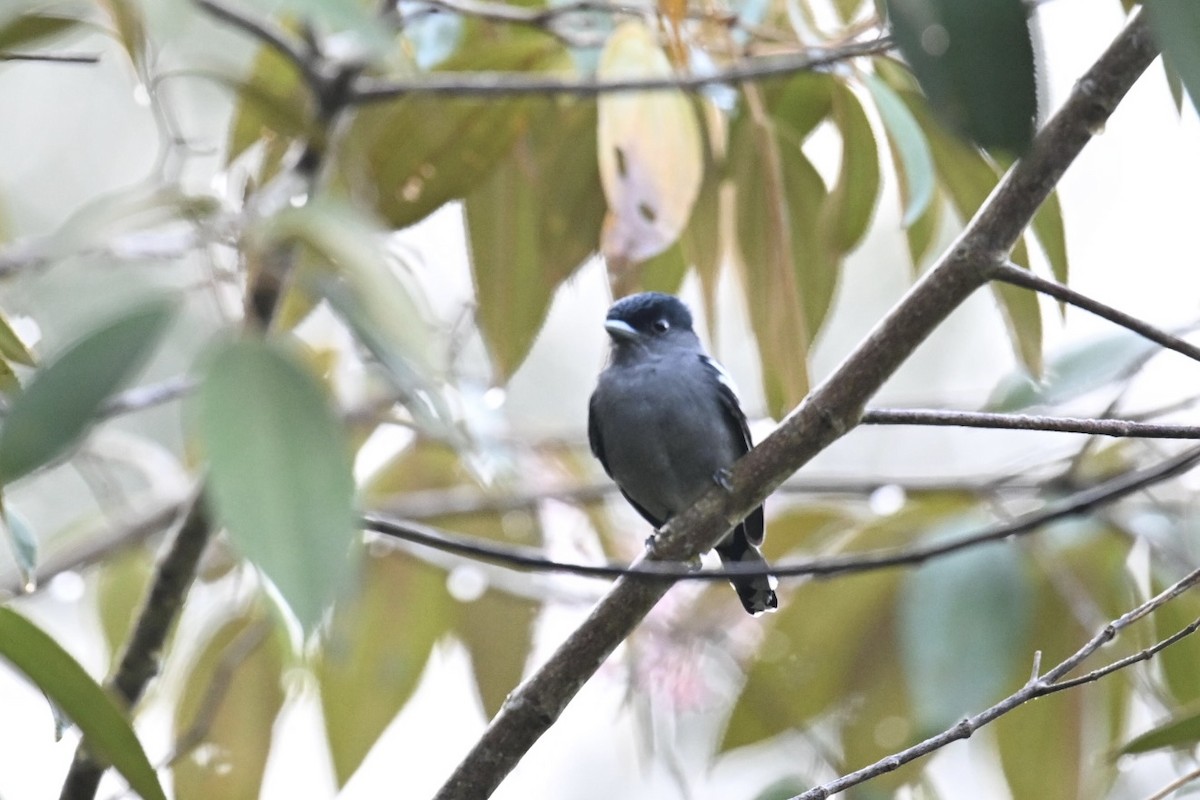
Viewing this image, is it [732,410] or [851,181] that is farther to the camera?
[732,410]

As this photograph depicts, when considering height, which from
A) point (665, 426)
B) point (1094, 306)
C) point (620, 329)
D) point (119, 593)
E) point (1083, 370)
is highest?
point (1083, 370)

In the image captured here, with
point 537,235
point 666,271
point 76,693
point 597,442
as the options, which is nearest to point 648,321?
point 597,442

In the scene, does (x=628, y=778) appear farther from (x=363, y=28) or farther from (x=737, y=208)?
(x=363, y=28)

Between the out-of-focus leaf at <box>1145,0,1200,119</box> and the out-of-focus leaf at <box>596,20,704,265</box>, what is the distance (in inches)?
57.1

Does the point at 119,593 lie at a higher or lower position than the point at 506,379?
lower

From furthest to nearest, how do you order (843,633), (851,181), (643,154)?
(843,633) < (851,181) < (643,154)

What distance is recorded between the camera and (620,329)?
3797 mm

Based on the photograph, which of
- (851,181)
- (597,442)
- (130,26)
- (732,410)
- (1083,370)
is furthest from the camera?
(597,442)

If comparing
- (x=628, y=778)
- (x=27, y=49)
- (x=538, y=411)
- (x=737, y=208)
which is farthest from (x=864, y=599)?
(x=538, y=411)

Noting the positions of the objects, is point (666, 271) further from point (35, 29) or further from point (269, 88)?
point (35, 29)

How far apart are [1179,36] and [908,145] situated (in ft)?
5.10

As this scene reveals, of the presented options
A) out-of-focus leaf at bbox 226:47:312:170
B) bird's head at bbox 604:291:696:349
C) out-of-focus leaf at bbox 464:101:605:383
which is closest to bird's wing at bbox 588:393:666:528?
bird's head at bbox 604:291:696:349

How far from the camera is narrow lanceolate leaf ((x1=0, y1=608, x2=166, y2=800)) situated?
5.14 feet

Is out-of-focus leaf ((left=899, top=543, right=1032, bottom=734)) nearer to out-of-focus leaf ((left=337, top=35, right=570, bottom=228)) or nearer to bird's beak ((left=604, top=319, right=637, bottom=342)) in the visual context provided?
bird's beak ((left=604, top=319, right=637, bottom=342))
